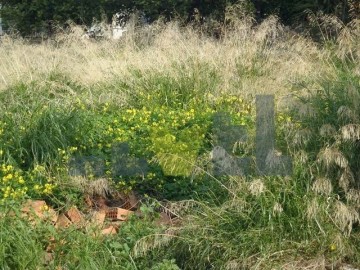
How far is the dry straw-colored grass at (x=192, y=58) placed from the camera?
828 centimetres

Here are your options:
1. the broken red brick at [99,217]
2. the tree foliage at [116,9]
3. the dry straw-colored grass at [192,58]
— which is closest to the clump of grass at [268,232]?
the broken red brick at [99,217]

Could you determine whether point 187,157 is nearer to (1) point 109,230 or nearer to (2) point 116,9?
(1) point 109,230

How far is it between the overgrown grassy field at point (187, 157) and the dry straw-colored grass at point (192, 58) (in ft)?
0.12

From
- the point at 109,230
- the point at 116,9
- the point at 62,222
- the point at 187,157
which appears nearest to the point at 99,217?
the point at 109,230

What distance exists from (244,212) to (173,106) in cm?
299

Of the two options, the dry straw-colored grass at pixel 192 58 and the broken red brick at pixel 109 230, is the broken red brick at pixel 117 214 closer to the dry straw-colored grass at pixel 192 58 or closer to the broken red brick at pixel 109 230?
the broken red brick at pixel 109 230

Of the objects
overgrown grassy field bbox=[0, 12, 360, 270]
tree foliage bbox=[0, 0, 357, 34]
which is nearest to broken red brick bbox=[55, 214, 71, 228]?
overgrown grassy field bbox=[0, 12, 360, 270]

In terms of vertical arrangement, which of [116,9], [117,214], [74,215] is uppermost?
[74,215]

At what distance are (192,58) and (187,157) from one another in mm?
3106

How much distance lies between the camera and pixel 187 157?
233 inches

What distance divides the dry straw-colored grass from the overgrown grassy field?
4 centimetres

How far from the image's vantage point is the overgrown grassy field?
487cm

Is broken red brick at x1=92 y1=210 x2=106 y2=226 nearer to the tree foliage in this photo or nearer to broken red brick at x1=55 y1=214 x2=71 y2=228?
broken red brick at x1=55 y1=214 x2=71 y2=228

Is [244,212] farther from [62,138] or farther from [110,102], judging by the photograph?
[110,102]
